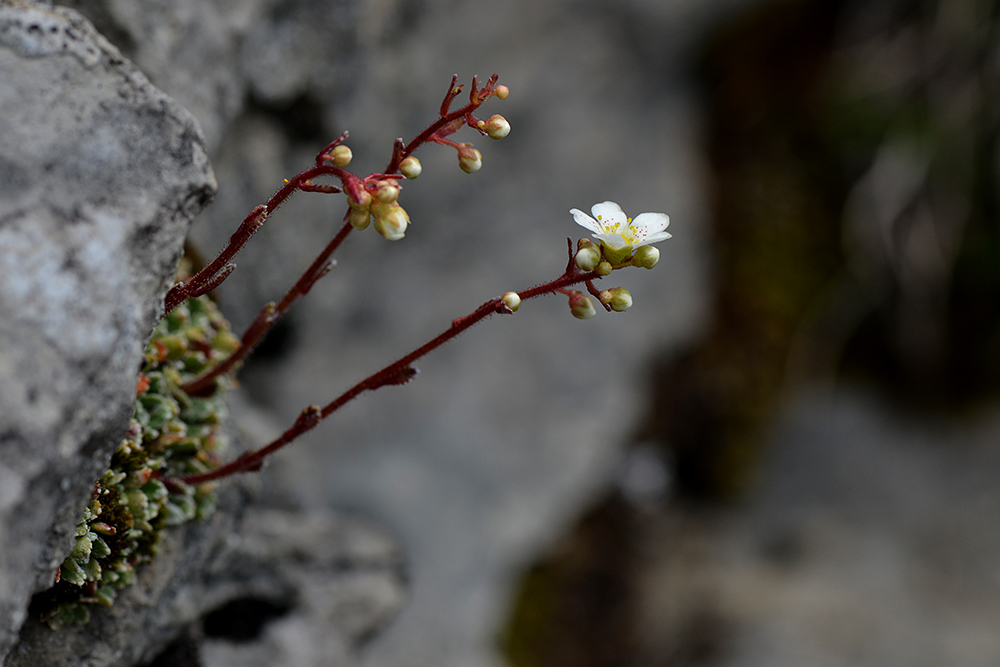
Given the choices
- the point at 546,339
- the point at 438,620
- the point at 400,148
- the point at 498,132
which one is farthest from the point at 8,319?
the point at 546,339

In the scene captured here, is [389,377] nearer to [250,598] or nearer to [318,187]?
[318,187]

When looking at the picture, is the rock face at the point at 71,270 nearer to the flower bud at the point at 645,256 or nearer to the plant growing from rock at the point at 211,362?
the plant growing from rock at the point at 211,362

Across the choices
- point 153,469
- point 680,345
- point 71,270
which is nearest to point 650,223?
point 71,270

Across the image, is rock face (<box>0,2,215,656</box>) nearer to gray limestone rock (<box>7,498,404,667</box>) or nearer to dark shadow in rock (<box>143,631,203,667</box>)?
gray limestone rock (<box>7,498,404,667</box>)

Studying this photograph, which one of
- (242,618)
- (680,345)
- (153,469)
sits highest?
(680,345)

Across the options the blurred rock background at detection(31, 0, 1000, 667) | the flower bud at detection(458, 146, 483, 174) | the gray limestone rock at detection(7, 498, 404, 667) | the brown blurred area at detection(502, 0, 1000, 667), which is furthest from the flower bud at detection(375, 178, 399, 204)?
the brown blurred area at detection(502, 0, 1000, 667)

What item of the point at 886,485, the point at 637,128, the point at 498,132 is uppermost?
the point at 637,128

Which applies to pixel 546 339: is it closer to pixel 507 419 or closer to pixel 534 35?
pixel 507 419
